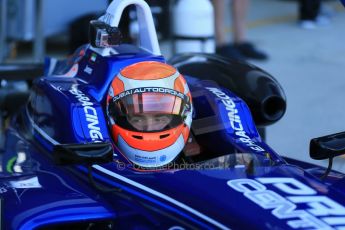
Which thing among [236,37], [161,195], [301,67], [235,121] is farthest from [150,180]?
[301,67]

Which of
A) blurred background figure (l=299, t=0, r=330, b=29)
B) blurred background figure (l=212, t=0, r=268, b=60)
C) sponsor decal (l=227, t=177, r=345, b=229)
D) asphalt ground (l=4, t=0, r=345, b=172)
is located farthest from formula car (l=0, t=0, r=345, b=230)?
blurred background figure (l=299, t=0, r=330, b=29)

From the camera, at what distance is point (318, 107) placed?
6754 millimetres

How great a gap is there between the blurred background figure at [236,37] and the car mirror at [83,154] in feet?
14.3

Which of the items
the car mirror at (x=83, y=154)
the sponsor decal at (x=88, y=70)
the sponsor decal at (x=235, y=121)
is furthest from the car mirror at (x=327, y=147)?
the sponsor decal at (x=88, y=70)

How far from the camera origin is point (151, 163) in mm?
3773

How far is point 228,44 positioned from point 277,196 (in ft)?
15.9

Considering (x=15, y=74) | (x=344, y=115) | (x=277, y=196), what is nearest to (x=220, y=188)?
(x=277, y=196)

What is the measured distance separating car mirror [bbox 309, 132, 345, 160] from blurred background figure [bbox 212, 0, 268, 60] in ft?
13.3

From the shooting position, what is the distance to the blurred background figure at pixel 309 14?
980 cm

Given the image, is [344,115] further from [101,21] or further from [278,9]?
[278,9]

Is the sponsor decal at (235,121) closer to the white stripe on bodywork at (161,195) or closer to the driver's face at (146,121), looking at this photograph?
the driver's face at (146,121)

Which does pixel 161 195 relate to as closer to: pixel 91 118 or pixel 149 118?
pixel 149 118

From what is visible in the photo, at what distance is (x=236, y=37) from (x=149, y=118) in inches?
174

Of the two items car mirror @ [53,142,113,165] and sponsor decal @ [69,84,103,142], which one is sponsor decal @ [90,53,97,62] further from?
car mirror @ [53,142,113,165]
